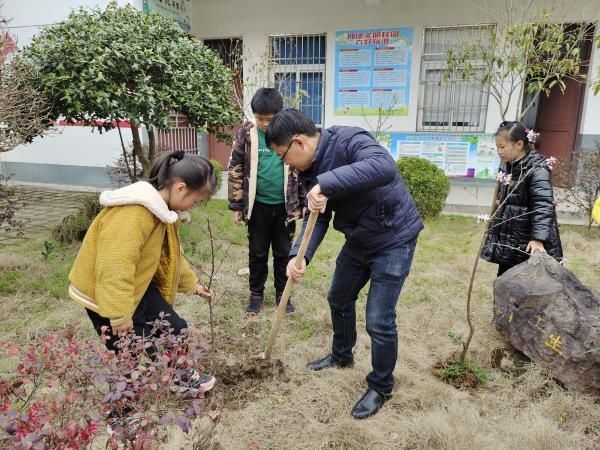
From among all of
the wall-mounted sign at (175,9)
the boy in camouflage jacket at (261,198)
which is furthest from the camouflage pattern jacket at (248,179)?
the wall-mounted sign at (175,9)

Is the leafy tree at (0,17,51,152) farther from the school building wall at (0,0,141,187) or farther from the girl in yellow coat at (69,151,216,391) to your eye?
the school building wall at (0,0,141,187)

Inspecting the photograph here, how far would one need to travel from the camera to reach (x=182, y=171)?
200cm

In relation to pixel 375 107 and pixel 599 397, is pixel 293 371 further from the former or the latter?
pixel 375 107

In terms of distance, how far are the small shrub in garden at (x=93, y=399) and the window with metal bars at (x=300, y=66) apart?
290 inches

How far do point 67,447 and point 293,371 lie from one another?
1777mm

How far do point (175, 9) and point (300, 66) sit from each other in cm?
238

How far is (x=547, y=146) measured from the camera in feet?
27.7

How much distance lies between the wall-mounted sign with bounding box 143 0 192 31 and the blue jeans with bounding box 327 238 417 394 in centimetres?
634

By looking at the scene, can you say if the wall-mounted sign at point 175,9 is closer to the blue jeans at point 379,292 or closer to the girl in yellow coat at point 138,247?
the girl in yellow coat at point 138,247

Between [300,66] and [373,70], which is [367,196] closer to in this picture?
[373,70]

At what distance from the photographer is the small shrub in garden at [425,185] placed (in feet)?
21.3

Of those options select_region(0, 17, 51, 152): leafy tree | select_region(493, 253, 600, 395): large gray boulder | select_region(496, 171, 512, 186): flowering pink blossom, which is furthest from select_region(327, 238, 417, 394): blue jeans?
select_region(0, 17, 51, 152): leafy tree

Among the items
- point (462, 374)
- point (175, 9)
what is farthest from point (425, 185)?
point (175, 9)

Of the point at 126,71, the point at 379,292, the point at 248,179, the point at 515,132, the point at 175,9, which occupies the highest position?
the point at 175,9
